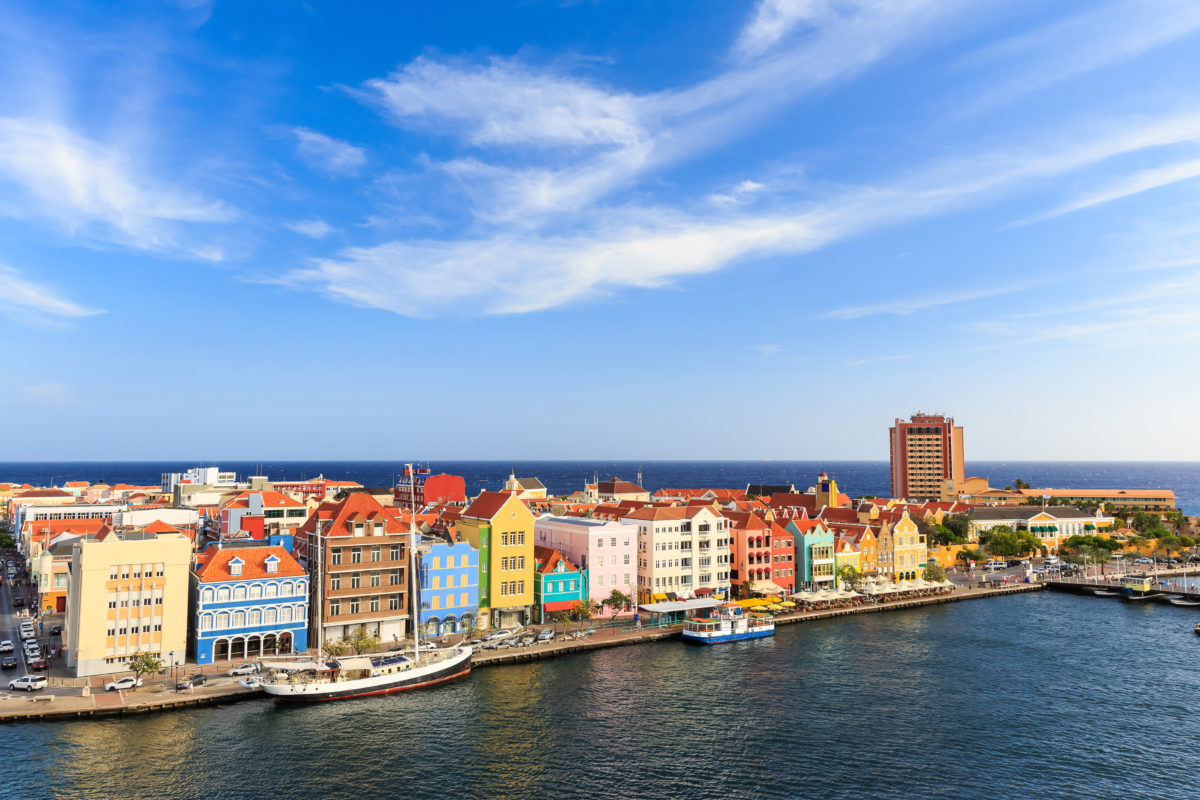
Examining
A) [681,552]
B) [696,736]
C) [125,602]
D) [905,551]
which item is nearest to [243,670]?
[125,602]

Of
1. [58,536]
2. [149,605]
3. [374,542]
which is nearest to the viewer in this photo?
[149,605]

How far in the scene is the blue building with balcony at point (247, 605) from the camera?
7706 cm

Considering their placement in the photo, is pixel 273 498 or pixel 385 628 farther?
pixel 273 498

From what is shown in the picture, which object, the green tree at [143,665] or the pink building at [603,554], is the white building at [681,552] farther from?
the green tree at [143,665]

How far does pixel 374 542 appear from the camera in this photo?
86.1 metres

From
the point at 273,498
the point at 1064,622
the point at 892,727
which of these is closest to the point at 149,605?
the point at 273,498

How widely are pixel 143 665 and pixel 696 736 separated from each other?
49759mm

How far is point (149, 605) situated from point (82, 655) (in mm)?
6656

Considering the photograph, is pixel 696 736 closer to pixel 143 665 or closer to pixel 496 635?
pixel 496 635

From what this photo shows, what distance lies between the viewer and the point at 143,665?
228 ft

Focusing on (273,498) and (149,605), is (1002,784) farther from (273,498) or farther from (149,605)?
(273,498)

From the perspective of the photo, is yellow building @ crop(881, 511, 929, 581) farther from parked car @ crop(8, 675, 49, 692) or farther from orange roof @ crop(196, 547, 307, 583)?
parked car @ crop(8, 675, 49, 692)

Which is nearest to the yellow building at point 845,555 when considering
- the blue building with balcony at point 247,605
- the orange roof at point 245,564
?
the blue building with balcony at point 247,605

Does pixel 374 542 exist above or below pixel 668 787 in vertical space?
above
